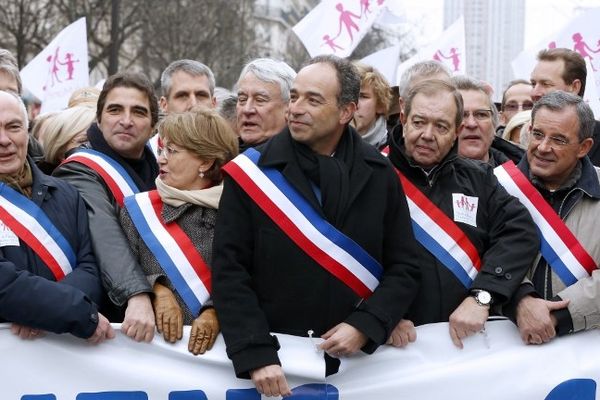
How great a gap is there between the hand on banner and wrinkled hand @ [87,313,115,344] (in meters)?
0.06

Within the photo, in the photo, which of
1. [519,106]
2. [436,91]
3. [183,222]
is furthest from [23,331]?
[519,106]

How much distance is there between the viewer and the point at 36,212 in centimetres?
418

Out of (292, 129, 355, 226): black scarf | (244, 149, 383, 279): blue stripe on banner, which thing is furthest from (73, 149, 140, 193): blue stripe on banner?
(292, 129, 355, 226): black scarf

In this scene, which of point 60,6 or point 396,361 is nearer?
point 396,361

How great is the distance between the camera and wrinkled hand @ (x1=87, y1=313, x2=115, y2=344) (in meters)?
4.11

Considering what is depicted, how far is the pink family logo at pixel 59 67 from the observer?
10.6m

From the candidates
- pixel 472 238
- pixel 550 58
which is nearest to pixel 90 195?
pixel 472 238

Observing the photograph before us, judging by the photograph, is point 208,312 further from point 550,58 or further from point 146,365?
point 550,58

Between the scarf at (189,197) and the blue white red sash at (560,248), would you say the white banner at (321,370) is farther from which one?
the scarf at (189,197)

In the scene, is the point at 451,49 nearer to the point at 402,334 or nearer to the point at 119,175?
the point at 119,175

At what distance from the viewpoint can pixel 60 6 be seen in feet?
82.6

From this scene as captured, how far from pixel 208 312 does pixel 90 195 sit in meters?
0.81

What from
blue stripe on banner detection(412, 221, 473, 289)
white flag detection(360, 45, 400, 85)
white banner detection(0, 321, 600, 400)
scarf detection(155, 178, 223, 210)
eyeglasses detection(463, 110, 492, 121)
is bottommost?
white banner detection(0, 321, 600, 400)

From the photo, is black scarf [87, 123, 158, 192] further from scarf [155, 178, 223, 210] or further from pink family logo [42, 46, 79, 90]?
pink family logo [42, 46, 79, 90]
